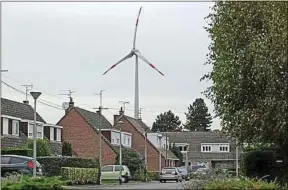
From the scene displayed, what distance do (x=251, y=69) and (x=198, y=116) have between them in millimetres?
131109

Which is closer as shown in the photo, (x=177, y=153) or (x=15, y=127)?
(x=15, y=127)

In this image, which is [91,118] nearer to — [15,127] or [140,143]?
[140,143]

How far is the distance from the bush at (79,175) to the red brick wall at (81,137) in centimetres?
2520

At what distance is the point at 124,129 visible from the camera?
87.9 meters

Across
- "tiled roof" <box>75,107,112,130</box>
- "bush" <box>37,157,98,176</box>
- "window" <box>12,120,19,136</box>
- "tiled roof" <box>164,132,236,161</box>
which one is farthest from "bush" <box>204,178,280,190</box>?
"tiled roof" <box>164,132,236,161</box>

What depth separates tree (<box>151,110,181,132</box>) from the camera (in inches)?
6191

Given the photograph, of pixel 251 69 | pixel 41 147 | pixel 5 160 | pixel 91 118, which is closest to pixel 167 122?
pixel 91 118

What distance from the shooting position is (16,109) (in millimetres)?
59312

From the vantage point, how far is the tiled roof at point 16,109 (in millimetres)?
56366

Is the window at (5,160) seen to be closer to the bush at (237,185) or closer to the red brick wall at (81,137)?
the bush at (237,185)

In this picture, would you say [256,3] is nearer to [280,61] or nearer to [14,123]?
[280,61]

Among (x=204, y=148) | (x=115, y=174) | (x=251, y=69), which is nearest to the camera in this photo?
(x=251, y=69)

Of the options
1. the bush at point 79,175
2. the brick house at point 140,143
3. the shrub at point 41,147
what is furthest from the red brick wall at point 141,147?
the bush at point 79,175

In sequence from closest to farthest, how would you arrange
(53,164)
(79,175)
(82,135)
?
(53,164) → (79,175) → (82,135)
